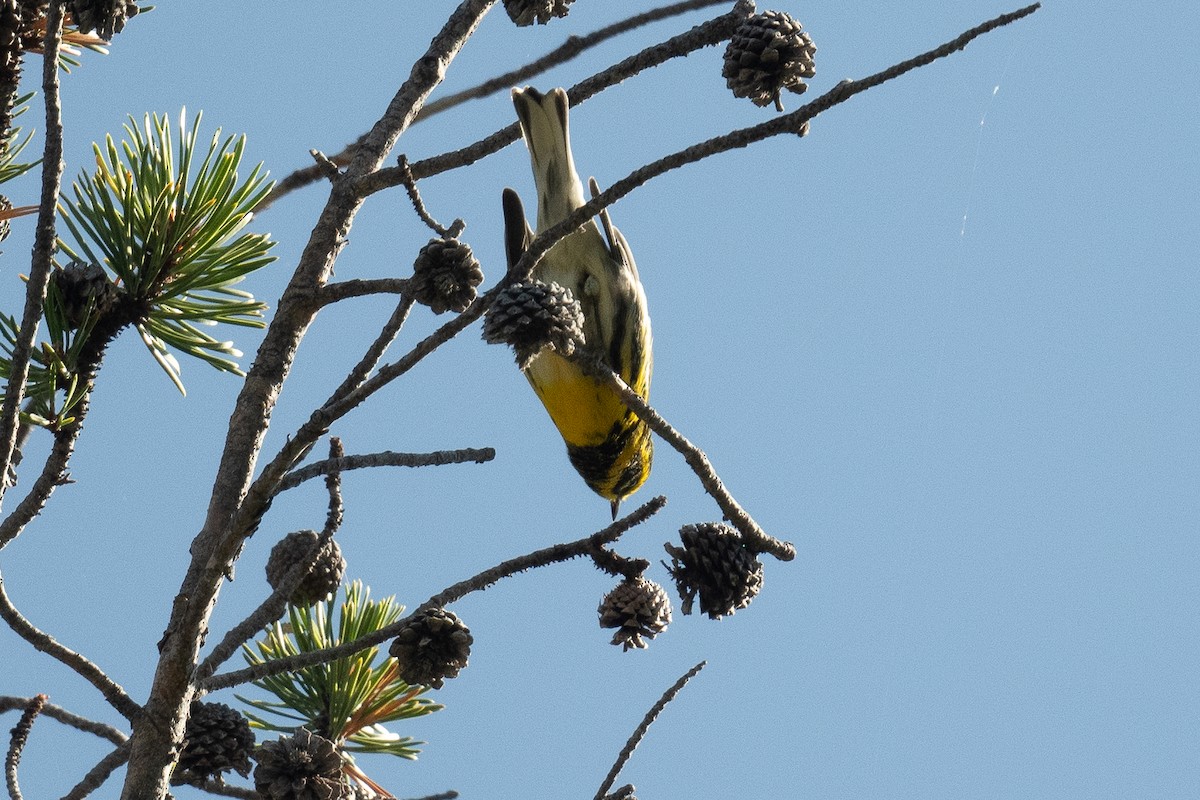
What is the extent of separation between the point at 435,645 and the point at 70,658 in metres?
0.40

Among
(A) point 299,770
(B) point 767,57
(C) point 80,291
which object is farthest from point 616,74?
(A) point 299,770

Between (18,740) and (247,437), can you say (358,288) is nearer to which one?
(247,437)

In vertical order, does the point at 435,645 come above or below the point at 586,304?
below

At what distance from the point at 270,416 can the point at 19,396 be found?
34 cm

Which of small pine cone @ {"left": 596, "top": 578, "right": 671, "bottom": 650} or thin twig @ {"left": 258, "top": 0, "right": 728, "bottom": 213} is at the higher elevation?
thin twig @ {"left": 258, "top": 0, "right": 728, "bottom": 213}

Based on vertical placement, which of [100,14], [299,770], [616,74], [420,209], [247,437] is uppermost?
[616,74]

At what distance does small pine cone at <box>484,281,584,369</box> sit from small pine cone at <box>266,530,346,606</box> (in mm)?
537

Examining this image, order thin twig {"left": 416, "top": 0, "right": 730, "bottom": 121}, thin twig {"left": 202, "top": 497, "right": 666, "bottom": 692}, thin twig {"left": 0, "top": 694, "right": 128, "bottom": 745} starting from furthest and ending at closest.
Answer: thin twig {"left": 416, "top": 0, "right": 730, "bottom": 121} → thin twig {"left": 0, "top": 694, "right": 128, "bottom": 745} → thin twig {"left": 202, "top": 497, "right": 666, "bottom": 692}

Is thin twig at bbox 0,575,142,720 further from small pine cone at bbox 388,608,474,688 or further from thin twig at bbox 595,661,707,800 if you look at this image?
thin twig at bbox 595,661,707,800

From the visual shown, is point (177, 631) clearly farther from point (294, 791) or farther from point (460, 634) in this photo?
point (460, 634)

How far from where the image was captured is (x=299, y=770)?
1383 mm

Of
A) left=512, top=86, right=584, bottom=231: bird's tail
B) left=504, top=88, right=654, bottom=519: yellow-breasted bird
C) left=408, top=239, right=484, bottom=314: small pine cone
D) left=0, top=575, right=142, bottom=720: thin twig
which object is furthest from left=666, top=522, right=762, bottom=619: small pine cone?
left=512, top=86, right=584, bottom=231: bird's tail

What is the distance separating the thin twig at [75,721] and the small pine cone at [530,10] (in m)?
1.08

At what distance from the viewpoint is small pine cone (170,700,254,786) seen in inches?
59.7
